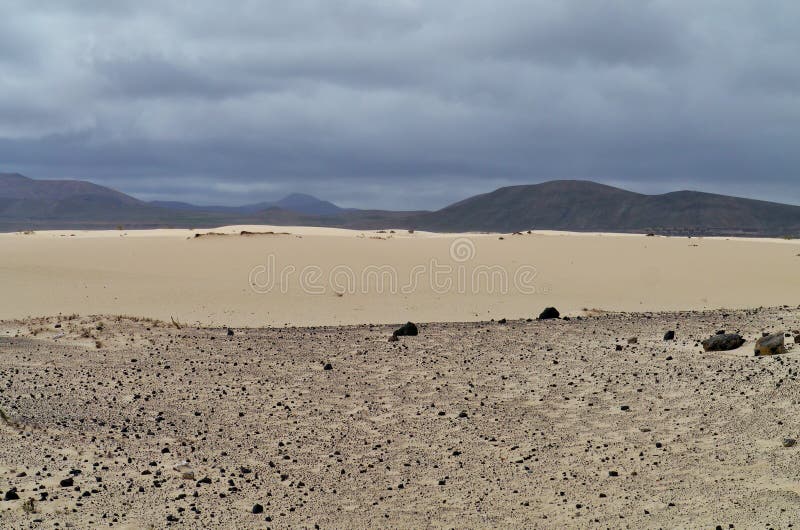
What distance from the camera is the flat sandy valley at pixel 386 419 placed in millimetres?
5805

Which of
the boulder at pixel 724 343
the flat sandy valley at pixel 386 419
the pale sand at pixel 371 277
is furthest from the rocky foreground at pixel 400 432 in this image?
the pale sand at pixel 371 277

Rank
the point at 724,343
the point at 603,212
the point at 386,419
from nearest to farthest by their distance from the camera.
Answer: the point at 386,419 < the point at 724,343 < the point at 603,212

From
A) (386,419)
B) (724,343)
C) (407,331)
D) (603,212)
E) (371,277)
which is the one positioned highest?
(603,212)

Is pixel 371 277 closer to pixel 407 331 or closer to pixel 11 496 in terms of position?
pixel 407 331

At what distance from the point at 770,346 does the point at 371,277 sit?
43.2 ft

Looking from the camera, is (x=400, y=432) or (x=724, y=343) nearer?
(x=400, y=432)

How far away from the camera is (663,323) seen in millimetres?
13523

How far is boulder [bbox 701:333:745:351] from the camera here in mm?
10375

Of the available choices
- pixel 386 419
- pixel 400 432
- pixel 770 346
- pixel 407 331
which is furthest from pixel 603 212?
pixel 400 432

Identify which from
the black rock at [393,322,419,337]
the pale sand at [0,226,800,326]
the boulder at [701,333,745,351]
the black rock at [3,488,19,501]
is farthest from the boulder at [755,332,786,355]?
the black rock at [3,488,19,501]

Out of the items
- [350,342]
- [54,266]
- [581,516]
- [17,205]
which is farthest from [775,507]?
[17,205]

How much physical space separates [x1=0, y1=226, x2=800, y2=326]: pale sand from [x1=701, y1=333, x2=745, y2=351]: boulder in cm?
640

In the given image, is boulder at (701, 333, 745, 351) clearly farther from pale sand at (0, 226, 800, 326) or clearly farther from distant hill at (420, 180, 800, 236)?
distant hill at (420, 180, 800, 236)

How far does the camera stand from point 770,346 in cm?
965
